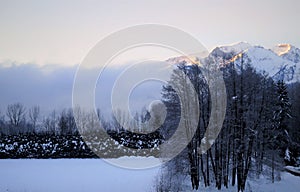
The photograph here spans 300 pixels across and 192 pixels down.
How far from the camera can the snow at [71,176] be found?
1831 centimetres

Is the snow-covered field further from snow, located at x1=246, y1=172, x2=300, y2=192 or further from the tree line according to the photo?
the tree line

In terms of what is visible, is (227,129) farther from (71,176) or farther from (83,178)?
(71,176)

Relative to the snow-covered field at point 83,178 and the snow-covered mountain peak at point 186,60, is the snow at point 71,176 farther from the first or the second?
the snow-covered mountain peak at point 186,60

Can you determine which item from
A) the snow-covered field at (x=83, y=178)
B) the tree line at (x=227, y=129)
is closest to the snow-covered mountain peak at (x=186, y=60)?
the tree line at (x=227, y=129)

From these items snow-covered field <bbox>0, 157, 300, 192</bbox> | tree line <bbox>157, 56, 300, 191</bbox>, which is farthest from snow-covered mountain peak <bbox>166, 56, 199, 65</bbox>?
snow-covered field <bbox>0, 157, 300, 192</bbox>

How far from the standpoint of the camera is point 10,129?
74188 mm

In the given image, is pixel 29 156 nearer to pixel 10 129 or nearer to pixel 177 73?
pixel 177 73

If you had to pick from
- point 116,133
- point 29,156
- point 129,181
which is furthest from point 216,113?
point 29,156

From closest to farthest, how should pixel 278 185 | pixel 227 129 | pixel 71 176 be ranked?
pixel 227 129 → pixel 71 176 → pixel 278 185

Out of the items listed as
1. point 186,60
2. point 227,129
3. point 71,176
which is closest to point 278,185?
point 227,129

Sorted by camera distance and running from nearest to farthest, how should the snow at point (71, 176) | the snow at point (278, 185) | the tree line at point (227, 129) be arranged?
the snow at point (71, 176) → the tree line at point (227, 129) → the snow at point (278, 185)

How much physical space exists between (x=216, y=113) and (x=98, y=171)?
8906mm

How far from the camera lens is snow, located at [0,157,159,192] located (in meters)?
18.3

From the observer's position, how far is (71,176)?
2180cm
